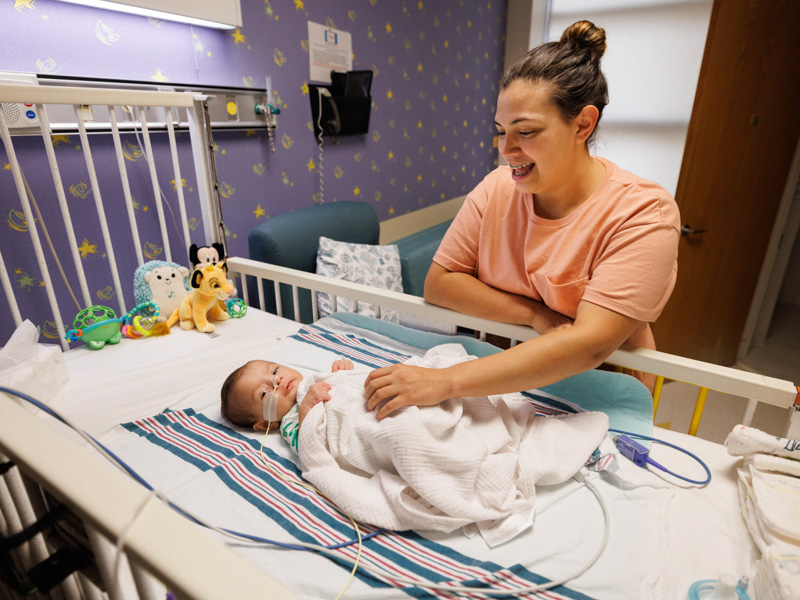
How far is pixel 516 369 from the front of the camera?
2.91 ft

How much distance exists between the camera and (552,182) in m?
0.97

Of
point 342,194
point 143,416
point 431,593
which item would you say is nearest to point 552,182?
point 431,593

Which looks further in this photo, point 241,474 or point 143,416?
point 143,416

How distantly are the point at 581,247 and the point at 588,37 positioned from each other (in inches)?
16.2

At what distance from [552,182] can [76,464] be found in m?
0.90

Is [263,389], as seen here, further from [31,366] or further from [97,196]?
[97,196]

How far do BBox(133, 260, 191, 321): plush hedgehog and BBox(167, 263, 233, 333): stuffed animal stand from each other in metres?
0.02

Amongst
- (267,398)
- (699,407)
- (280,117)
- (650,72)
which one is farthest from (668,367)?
(650,72)

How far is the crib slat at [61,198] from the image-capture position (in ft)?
3.71

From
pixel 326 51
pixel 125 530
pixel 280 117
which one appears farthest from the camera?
pixel 326 51

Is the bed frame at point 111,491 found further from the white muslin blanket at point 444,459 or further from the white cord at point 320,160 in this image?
the white cord at point 320,160

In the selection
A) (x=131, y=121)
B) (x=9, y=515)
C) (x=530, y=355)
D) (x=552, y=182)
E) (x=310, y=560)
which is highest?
(x=131, y=121)

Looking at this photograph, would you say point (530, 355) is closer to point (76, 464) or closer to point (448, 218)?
point (76, 464)

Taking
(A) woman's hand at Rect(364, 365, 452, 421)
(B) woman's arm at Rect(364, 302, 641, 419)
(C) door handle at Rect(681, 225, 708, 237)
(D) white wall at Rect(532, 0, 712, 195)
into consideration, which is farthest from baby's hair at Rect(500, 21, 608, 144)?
(D) white wall at Rect(532, 0, 712, 195)
